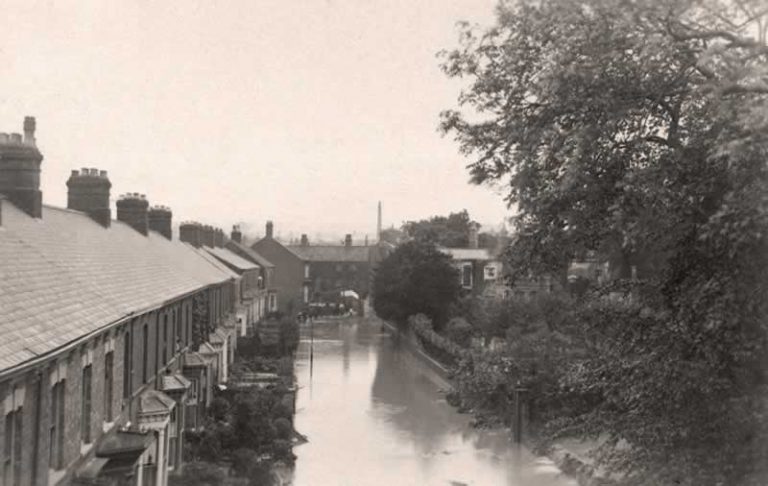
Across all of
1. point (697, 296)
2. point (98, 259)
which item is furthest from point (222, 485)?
point (697, 296)

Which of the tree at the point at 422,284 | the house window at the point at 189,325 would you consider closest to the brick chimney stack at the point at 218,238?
the tree at the point at 422,284

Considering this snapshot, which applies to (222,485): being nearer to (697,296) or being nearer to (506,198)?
(506,198)

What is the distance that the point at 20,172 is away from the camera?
16703 mm

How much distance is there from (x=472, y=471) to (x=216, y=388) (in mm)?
11512

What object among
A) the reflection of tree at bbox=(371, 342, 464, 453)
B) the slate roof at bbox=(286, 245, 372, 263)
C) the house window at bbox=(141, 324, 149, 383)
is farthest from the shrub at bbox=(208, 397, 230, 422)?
the slate roof at bbox=(286, 245, 372, 263)

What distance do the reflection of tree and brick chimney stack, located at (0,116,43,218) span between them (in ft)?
53.9

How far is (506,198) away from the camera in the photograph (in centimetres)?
1288

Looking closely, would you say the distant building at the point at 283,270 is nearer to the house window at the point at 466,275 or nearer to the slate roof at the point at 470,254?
the slate roof at the point at 470,254

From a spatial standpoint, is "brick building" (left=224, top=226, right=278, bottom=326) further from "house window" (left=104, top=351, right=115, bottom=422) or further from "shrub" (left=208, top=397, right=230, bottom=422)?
"house window" (left=104, top=351, right=115, bottom=422)

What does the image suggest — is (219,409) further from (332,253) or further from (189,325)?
(332,253)

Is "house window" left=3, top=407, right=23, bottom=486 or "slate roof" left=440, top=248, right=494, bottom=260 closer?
"house window" left=3, top=407, right=23, bottom=486

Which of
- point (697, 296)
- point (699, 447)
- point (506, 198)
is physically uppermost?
point (506, 198)

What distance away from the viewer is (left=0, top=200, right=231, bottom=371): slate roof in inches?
391

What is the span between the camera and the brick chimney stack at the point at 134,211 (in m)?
31.5
